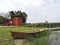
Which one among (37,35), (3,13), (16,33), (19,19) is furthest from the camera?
(3,13)

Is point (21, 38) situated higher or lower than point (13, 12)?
lower

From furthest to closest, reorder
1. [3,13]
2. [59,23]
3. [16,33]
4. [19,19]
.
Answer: [3,13], [59,23], [19,19], [16,33]

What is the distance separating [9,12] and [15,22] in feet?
50.2

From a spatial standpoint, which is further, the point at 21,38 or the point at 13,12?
the point at 13,12

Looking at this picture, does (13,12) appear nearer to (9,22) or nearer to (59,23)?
(9,22)

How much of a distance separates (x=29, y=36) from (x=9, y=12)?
47.2 metres

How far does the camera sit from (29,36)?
2391 cm

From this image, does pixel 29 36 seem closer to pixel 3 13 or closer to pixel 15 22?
pixel 15 22

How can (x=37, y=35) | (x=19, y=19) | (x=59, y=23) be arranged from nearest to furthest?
(x=37, y=35)
(x=19, y=19)
(x=59, y=23)

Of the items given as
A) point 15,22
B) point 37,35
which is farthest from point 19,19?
point 37,35

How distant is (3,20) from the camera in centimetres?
6506

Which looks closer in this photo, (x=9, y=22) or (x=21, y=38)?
(x=21, y=38)

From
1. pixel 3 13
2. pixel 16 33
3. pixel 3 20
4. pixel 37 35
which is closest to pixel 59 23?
pixel 3 20

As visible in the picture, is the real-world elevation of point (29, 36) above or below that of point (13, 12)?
below
